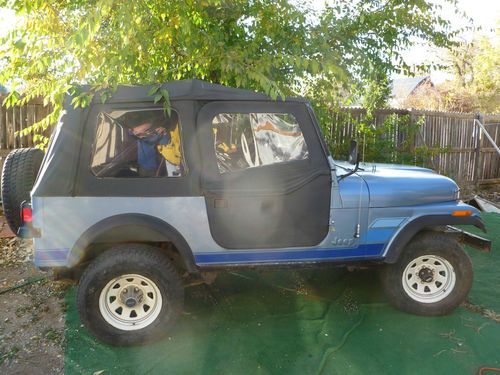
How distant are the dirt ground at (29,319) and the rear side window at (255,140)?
1903 mm

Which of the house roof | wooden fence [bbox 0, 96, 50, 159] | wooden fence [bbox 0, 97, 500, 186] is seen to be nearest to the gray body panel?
wooden fence [bbox 0, 96, 50, 159]

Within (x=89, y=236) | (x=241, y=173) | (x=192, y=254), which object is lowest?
(x=192, y=254)

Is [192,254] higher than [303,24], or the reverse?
[303,24]

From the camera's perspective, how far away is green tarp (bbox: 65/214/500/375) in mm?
3045

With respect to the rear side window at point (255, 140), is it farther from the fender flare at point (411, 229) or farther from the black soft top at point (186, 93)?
the fender flare at point (411, 229)

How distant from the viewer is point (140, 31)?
3.33 m

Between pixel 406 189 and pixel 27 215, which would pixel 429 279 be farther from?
pixel 27 215

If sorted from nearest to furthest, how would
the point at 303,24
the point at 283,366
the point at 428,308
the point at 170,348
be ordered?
the point at 283,366
the point at 170,348
the point at 428,308
the point at 303,24

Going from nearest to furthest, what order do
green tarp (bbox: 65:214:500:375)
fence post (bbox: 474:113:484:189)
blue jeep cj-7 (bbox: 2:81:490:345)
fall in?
1. green tarp (bbox: 65:214:500:375)
2. blue jeep cj-7 (bbox: 2:81:490:345)
3. fence post (bbox: 474:113:484:189)

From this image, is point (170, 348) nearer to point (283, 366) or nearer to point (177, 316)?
point (177, 316)

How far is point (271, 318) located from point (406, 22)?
373 cm

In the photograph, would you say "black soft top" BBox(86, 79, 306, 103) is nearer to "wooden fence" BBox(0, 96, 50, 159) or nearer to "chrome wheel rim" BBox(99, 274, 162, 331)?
"chrome wheel rim" BBox(99, 274, 162, 331)

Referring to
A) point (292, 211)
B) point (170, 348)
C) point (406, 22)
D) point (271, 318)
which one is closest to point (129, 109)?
point (292, 211)

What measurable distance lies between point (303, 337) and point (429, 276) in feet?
4.12
